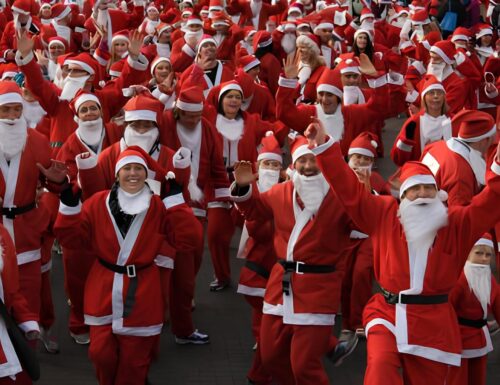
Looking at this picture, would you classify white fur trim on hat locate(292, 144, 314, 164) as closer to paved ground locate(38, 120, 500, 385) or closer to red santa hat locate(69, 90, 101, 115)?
paved ground locate(38, 120, 500, 385)

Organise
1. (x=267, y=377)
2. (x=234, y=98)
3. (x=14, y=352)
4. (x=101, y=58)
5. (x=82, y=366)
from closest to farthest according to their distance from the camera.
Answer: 1. (x=14, y=352)
2. (x=267, y=377)
3. (x=82, y=366)
4. (x=234, y=98)
5. (x=101, y=58)

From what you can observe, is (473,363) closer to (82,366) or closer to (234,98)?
(82,366)

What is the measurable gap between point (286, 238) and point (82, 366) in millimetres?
2111

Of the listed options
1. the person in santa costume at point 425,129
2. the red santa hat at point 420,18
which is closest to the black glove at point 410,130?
the person in santa costume at point 425,129

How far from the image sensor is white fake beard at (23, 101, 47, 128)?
956cm

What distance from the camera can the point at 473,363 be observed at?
258 inches

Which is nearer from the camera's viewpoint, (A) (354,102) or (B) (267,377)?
(B) (267,377)

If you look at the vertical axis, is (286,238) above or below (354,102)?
below

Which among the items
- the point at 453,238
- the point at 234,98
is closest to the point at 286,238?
the point at 453,238

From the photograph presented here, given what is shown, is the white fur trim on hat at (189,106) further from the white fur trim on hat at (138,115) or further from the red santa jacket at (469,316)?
the red santa jacket at (469,316)

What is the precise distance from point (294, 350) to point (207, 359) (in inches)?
62.6

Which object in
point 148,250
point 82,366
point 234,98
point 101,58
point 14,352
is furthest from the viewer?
point 101,58

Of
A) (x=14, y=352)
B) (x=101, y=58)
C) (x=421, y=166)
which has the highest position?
(x=101, y=58)

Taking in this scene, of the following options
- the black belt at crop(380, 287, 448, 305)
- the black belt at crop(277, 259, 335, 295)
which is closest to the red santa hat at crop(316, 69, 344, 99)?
the black belt at crop(277, 259, 335, 295)
